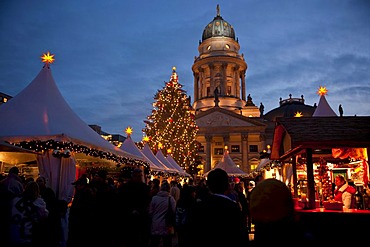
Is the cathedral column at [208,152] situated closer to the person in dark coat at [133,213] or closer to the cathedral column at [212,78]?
the cathedral column at [212,78]

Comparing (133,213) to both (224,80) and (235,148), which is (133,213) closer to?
(235,148)

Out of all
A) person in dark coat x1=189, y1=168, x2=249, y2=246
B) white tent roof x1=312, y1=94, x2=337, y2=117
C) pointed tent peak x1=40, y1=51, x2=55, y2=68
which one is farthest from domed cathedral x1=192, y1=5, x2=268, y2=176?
person in dark coat x1=189, y1=168, x2=249, y2=246

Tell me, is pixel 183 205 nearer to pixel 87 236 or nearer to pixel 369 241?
pixel 87 236

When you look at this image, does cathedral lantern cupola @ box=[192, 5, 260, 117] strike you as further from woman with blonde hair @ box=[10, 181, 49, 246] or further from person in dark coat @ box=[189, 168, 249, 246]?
person in dark coat @ box=[189, 168, 249, 246]

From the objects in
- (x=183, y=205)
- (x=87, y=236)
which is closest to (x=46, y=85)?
(x=183, y=205)

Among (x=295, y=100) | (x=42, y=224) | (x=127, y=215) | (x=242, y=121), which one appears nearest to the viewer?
(x=127, y=215)

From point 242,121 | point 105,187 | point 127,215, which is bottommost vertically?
point 127,215

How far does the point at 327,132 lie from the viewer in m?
7.75

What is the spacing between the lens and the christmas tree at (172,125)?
1296 inches

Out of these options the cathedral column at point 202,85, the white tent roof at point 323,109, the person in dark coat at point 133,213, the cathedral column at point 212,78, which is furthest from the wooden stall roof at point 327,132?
the cathedral column at point 202,85

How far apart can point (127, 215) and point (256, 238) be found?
302 centimetres

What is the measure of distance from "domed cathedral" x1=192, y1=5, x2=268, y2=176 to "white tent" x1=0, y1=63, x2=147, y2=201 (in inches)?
1658

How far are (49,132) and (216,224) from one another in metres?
8.96

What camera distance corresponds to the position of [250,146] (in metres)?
60.8
